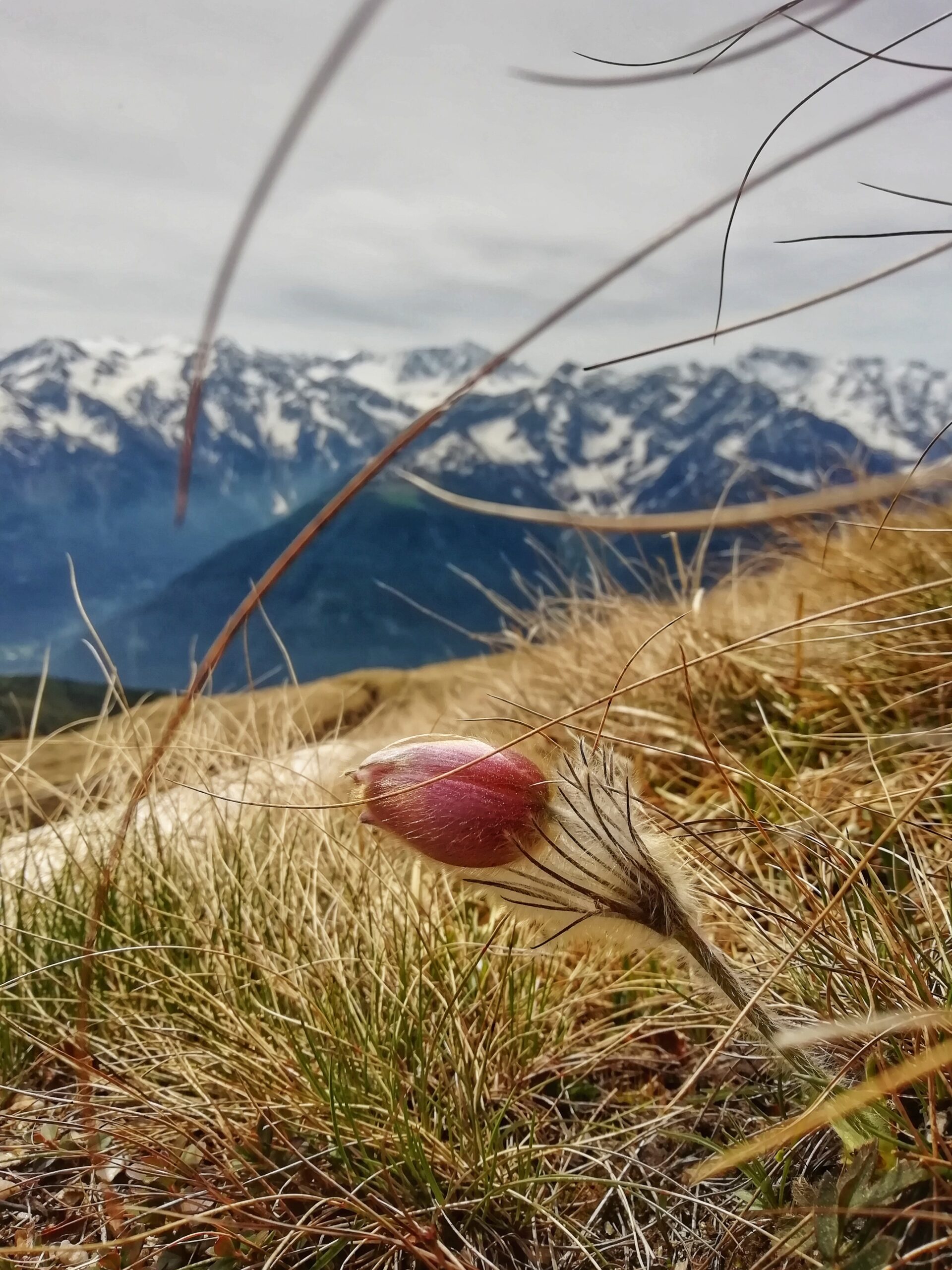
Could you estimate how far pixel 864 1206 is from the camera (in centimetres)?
66

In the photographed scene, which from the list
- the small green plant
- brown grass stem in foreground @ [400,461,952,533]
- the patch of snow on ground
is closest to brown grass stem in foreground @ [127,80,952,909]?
brown grass stem in foreground @ [400,461,952,533]

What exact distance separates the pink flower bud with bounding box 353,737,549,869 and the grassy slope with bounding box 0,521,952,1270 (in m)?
0.10

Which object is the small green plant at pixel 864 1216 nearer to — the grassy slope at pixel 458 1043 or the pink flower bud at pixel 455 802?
the grassy slope at pixel 458 1043

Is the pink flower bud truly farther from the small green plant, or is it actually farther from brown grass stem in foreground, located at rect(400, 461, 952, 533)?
the small green plant

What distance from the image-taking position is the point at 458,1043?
1.10m

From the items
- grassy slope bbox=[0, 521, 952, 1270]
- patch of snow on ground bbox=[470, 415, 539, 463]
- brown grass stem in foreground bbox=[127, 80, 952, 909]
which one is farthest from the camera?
patch of snow on ground bbox=[470, 415, 539, 463]

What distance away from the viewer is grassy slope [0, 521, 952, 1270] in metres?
0.83

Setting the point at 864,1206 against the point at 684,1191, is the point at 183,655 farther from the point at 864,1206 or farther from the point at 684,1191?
the point at 864,1206

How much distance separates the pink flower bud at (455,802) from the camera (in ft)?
2.15

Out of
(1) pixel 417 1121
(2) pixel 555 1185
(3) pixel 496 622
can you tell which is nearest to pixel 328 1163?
(1) pixel 417 1121

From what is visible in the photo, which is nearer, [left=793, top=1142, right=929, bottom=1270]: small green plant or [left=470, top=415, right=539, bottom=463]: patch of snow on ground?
[left=793, top=1142, right=929, bottom=1270]: small green plant

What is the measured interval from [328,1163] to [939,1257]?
63cm

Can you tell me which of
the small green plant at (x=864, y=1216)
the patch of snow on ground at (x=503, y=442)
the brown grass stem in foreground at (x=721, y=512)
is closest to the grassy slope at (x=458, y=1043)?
the small green plant at (x=864, y=1216)

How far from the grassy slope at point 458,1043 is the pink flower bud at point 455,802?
10 cm
